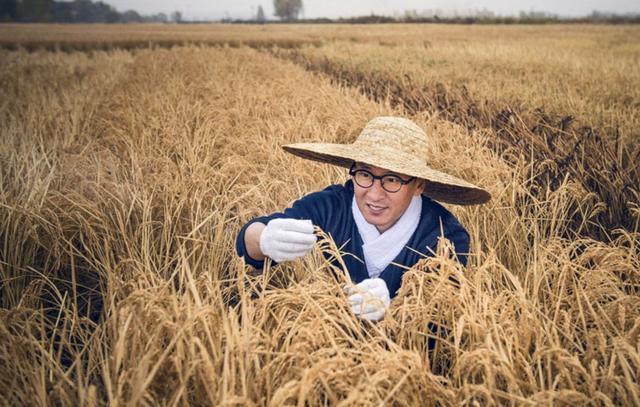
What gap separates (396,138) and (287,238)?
0.55 meters

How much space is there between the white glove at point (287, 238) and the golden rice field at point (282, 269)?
123 mm

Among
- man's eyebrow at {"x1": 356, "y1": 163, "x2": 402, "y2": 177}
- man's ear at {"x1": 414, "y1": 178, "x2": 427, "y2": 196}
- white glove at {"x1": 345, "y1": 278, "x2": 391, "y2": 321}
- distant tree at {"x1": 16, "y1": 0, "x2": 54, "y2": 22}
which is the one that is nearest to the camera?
white glove at {"x1": 345, "y1": 278, "x2": 391, "y2": 321}

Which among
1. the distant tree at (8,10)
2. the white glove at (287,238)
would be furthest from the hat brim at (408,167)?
the distant tree at (8,10)

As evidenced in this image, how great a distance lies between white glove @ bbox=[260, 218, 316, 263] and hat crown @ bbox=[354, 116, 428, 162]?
389mm

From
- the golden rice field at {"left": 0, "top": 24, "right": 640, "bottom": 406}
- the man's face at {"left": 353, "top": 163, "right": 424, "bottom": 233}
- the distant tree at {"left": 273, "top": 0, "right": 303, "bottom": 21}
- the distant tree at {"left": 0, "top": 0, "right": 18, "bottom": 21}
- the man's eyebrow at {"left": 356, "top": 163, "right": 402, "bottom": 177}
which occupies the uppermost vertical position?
the distant tree at {"left": 273, "top": 0, "right": 303, "bottom": 21}

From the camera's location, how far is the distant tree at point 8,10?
169 feet

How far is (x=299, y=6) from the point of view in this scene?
10300 centimetres

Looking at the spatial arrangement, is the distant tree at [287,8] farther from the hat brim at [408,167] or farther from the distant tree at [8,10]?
the hat brim at [408,167]

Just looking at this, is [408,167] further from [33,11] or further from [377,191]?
[33,11]

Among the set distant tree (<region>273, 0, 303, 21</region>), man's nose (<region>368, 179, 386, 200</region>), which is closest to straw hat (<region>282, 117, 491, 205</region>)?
man's nose (<region>368, 179, 386, 200</region>)

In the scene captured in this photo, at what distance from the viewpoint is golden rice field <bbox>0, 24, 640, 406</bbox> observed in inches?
40.8

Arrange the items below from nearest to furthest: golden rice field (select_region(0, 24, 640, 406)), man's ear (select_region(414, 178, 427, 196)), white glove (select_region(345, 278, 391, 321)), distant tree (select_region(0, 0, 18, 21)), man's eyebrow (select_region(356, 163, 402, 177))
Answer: golden rice field (select_region(0, 24, 640, 406)) → white glove (select_region(345, 278, 391, 321)) → man's eyebrow (select_region(356, 163, 402, 177)) → man's ear (select_region(414, 178, 427, 196)) → distant tree (select_region(0, 0, 18, 21))

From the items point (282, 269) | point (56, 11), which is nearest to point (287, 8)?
point (56, 11)

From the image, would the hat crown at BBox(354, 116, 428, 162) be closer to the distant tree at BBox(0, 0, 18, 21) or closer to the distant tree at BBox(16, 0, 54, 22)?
the distant tree at BBox(0, 0, 18, 21)
